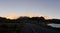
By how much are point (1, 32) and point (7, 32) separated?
0.87m

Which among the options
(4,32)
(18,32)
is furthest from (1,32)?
(18,32)

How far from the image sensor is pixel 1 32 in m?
26.5

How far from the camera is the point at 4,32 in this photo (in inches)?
1059

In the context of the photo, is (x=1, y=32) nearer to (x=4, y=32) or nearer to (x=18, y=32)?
(x=4, y=32)

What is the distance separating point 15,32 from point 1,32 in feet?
6.50

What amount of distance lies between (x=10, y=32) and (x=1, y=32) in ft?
4.11

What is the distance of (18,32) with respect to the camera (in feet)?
90.3

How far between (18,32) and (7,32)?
5.34 ft

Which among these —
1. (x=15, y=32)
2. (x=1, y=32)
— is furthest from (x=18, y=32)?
(x=1, y=32)

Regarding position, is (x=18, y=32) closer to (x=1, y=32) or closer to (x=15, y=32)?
(x=15, y=32)

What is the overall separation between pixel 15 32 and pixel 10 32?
2.40ft

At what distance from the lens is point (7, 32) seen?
26891mm
